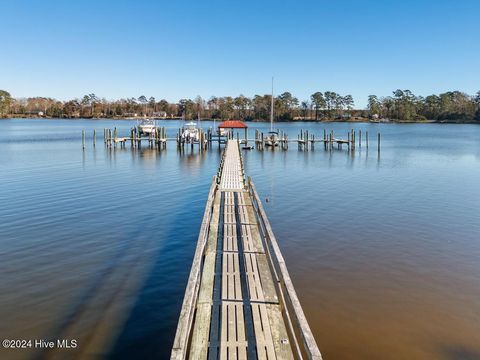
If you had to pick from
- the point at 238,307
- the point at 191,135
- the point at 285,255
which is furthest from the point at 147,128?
the point at 238,307

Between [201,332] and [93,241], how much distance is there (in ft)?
32.2

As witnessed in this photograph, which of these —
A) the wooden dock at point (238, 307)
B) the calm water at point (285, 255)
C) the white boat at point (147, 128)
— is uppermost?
the white boat at point (147, 128)

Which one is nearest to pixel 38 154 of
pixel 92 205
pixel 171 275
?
pixel 92 205

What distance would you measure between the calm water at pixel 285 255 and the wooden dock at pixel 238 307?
4.81 ft

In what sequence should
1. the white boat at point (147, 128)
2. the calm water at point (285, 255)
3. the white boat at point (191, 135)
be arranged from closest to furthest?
the calm water at point (285, 255) < the white boat at point (191, 135) < the white boat at point (147, 128)

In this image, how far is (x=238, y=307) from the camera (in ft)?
29.2

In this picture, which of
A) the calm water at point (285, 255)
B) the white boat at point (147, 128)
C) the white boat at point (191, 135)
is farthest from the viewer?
the white boat at point (147, 128)

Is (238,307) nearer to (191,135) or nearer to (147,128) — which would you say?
(191,135)

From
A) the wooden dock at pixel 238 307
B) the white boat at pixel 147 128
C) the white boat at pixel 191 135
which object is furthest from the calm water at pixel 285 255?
the white boat at pixel 147 128

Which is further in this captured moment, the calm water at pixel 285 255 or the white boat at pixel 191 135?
the white boat at pixel 191 135

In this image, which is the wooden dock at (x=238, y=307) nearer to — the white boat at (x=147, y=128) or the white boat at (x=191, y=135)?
the white boat at (x=191, y=135)

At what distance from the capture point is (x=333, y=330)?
999 centimetres

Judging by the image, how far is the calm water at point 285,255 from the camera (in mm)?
9781

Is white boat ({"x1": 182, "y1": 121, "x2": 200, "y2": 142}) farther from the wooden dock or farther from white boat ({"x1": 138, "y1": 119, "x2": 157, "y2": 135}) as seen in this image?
the wooden dock
